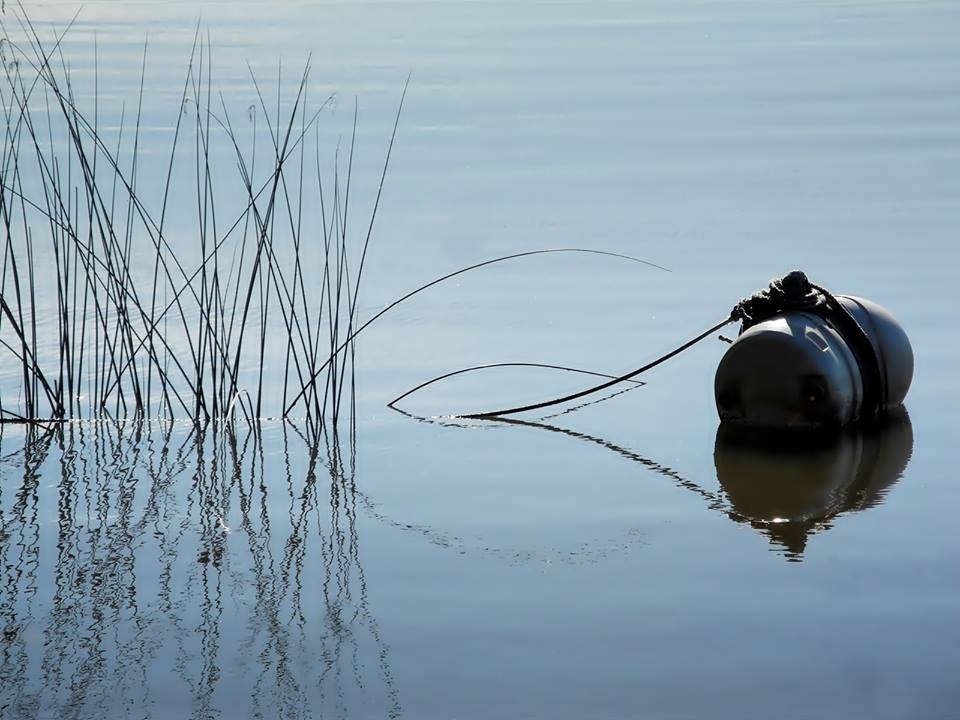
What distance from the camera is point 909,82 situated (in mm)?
9562

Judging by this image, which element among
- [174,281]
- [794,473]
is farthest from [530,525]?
[174,281]

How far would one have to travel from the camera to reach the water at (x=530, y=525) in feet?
6.95

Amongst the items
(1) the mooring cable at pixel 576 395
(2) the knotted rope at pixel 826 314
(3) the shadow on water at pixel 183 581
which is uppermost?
(2) the knotted rope at pixel 826 314

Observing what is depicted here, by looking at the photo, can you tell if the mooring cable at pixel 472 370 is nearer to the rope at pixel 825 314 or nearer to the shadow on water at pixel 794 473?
the shadow on water at pixel 794 473

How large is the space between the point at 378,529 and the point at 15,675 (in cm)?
84

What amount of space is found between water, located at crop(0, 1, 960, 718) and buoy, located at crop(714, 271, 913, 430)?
0.11 meters

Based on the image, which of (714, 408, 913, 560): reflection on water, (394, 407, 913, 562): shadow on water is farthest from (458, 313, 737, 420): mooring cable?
(714, 408, 913, 560): reflection on water

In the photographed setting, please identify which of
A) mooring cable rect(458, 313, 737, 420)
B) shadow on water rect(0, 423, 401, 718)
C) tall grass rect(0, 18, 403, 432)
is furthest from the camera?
mooring cable rect(458, 313, 737, 420)

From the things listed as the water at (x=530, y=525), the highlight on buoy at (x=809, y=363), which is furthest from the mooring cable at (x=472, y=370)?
the highlight on buoy at (x=809, y=363)

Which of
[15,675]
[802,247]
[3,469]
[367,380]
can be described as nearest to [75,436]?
[3,469]

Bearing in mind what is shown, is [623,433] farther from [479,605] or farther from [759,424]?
[479,605]

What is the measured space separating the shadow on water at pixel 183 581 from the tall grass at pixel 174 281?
23 cm

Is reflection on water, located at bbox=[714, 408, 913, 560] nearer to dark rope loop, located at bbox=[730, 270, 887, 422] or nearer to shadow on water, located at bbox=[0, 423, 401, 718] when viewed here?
dark rope loop, located at bbox=[730, 270, 887, 422]

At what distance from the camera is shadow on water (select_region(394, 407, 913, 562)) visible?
2.86 m
